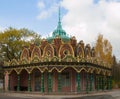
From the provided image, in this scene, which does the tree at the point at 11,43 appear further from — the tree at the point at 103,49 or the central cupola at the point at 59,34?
the tree at the point at 103,49

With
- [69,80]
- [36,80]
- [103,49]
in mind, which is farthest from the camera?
[103,49]

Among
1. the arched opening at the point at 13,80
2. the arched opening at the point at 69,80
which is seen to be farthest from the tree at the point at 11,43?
the arched opening at the point at 69,80

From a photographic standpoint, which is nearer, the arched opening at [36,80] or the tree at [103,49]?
the arched opening at [36,80]

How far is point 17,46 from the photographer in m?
58.3

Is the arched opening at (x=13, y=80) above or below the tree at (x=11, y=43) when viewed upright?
below

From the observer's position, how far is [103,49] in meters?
72.6

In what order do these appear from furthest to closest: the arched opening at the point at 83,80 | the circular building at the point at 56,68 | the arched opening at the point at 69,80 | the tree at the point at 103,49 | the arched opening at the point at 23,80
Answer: the tree at the point at 103,49, the arched opening at the point at 23,80, the arched opening at the point at 83,80, the arched opening at the point at 69,80, the circular building at the point at 56,68

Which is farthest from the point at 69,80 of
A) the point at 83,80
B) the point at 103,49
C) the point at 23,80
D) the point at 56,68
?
the point at 103,49

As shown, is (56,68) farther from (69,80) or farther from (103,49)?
(103,49)

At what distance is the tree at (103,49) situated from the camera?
70938mm

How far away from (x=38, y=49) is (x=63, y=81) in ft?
24.0

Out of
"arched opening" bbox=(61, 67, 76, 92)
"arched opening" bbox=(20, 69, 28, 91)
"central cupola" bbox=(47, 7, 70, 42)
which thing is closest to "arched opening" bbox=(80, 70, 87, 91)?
"arched opening" bbox=(61, 67, 76, 92)

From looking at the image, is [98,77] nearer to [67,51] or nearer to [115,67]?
[67,51]

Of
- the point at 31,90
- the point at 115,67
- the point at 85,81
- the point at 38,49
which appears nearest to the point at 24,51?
Result: the point at 38,49
